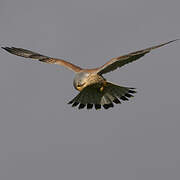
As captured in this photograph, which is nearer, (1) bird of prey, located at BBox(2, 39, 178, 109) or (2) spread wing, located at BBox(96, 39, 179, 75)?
(2) spread wing, located at BBox(96, 39, 179, 75)

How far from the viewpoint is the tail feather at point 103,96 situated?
47.8 feet

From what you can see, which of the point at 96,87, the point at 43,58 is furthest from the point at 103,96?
the point at 43,58

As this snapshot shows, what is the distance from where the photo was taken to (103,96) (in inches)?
589

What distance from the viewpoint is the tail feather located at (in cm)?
1455

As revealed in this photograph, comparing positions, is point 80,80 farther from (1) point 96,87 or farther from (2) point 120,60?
(2) point 120,60

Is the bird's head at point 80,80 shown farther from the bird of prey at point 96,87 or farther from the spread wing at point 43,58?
the spread wing at point 43,58

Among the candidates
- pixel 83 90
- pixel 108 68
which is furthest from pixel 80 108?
pixel 108 68

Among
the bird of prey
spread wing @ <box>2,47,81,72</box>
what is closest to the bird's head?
the bird of prey

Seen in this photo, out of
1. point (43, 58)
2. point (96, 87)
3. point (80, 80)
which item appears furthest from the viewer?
point (43, 58)

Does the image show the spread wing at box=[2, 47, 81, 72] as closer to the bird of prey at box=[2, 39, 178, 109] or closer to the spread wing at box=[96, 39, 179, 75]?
the bird of prey at box=[2, 39, 178, 109]

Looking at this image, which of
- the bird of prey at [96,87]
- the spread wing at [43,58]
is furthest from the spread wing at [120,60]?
the spread wing at [43,58]

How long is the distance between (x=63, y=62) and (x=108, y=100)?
1.47 metres

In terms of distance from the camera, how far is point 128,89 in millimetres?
14961

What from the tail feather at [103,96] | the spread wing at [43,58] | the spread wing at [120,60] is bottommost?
the tail feather at [103,96]
